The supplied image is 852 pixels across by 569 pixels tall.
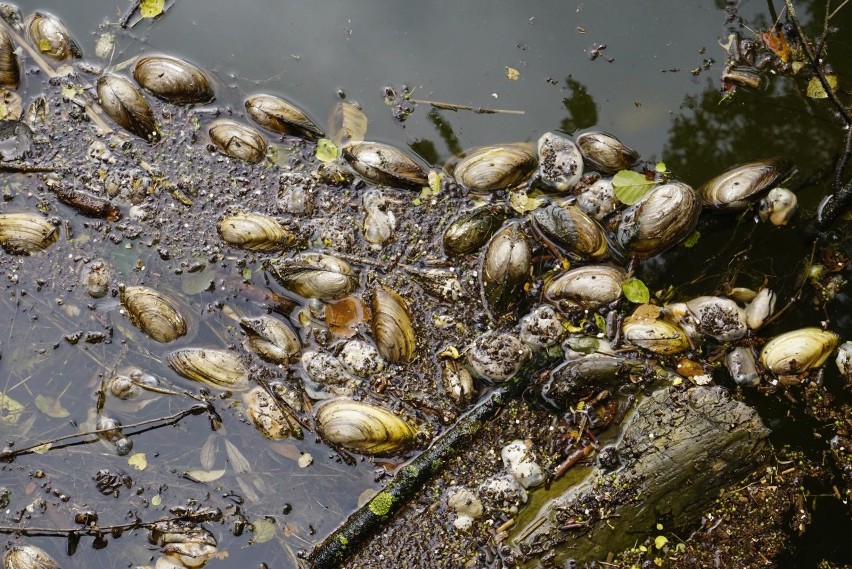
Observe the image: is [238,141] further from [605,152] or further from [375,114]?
[605,152]

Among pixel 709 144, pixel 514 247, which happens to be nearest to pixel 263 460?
pixel 514 247

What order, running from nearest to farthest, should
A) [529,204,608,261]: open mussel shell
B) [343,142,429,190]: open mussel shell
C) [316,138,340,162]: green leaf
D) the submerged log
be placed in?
the submerged log < [529,204,608,261]: open mussel shell < [343,142,429,190]: open mussel shell < [316,138,340,162]: green leaf

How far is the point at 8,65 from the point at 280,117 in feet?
5.10

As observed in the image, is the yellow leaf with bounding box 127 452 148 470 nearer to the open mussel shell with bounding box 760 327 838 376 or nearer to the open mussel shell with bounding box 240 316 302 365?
the open mussel shell with bounding box 240 316 302 365

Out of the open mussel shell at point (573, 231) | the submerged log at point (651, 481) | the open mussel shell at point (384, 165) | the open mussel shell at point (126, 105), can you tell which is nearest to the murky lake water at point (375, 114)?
the open mussel shell at point (384, 165)

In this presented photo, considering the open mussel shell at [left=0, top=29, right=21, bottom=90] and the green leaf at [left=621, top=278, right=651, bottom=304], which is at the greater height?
the open mussel shell at [left=0, top=29, right=21, bottom=90]

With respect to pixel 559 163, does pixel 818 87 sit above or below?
below

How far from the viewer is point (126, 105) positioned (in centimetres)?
324

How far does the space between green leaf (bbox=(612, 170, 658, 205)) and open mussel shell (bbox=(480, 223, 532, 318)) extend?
22.7 inches

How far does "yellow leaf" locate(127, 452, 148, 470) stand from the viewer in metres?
3.27

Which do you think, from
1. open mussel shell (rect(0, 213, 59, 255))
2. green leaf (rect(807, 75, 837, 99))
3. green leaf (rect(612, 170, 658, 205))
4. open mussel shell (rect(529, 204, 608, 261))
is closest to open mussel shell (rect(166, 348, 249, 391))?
open mussel shell (rect(0, 213, 59, 255))

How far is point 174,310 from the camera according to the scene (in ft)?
10.6

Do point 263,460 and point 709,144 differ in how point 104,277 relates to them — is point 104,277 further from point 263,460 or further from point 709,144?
point 709,144

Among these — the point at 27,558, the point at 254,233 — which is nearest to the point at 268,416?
the point at 254,233
